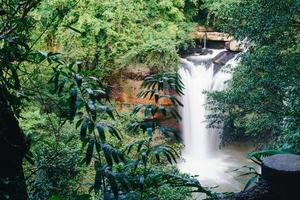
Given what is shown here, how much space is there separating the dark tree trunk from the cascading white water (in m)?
10.0

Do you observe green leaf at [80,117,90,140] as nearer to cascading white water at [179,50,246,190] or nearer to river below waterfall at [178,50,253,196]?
river below waterfall at [178,50,253,196]

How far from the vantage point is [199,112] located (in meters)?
13.2

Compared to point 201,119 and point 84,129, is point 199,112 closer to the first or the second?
point 201,119

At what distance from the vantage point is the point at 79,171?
6.93m

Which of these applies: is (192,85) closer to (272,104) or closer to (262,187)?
(272,104)

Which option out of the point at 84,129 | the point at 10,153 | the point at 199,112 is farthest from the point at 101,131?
the point at 199,112

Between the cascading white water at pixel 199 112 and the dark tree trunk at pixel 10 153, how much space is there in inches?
394

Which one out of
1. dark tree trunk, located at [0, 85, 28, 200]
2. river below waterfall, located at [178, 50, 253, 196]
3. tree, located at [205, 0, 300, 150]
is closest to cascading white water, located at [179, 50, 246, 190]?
river below waterfall, located at [178, 50, 253, 196]

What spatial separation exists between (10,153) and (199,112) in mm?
10972

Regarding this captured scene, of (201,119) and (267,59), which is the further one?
(201,119)

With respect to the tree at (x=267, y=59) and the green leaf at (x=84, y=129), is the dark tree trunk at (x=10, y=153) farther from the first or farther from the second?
the tree at (x=267, y=59)

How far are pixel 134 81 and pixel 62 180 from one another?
20.6ft

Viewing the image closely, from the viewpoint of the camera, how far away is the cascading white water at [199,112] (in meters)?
12.8

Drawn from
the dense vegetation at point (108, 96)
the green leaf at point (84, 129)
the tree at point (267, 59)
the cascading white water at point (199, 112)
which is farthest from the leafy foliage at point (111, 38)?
the green leaf at point (84, 129)
